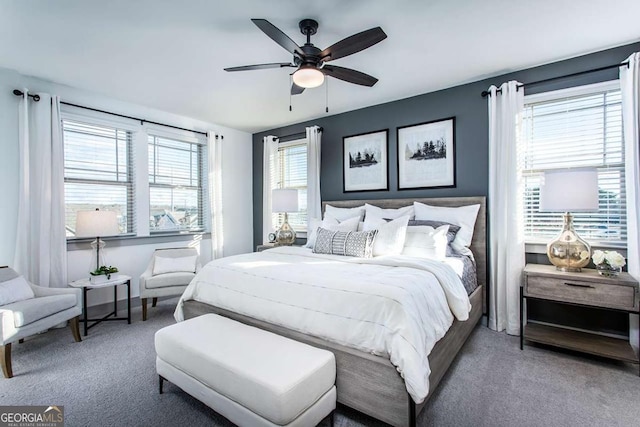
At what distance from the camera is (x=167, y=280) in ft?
11.8

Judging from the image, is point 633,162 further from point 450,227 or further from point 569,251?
point 450,227

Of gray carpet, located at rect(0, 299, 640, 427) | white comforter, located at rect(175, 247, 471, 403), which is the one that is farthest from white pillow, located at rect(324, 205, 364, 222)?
gray carpet, located at rect(0, 299, 640, 427)

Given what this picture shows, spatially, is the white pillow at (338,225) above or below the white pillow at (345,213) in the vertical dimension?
below

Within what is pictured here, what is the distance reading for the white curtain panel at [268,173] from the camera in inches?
209

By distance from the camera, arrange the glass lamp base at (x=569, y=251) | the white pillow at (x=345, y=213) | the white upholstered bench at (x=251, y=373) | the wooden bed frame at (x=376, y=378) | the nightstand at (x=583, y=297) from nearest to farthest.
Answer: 1. the white upholstered bench at (x=251, y=373)
2. the wooden bed frame at (x=376, y=378)
3. the nightstand at (x=583, y=297)
4. the glass lamp base at (x=569, y=251)
5. the white pillow at (x=345, y=213)

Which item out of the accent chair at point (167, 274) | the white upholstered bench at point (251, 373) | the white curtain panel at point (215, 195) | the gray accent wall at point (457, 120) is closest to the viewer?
the white upholstered bench at point (251, 373)

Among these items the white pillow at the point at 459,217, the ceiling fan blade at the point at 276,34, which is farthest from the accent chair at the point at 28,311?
the white pillow at the point at 459,217

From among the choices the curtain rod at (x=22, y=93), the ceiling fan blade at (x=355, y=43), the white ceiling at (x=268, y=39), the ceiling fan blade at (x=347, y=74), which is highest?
the white ceiling at (x=268, y=39)

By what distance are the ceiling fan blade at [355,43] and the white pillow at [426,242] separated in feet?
5.77

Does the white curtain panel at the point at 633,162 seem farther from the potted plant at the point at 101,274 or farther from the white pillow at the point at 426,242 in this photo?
the potted plant at the point at 101,274

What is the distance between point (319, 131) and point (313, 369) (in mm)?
3826

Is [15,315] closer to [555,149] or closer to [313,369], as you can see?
[313,369]

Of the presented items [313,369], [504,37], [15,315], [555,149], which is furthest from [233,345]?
[555,149]

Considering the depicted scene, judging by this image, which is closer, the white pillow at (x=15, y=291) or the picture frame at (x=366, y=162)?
the white pillow at (x=15, y=291)
